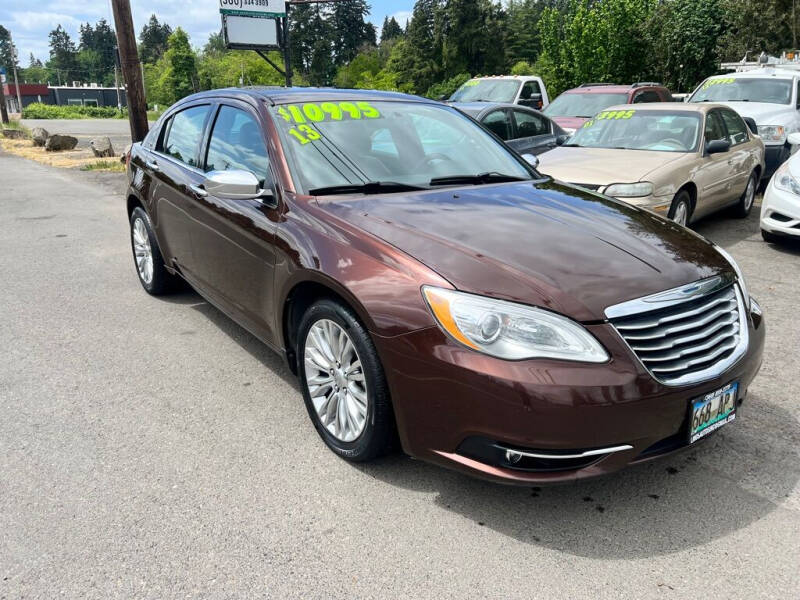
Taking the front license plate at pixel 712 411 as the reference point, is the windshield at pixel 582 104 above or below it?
above

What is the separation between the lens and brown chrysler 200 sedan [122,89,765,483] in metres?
2.49

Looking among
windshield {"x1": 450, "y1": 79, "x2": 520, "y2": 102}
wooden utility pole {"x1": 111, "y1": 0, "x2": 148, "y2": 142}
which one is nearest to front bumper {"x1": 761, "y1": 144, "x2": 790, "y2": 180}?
windshield {"x1": 450, "y1": 79, "x2": 520, "y2": 102}

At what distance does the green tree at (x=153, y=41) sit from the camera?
438 ft

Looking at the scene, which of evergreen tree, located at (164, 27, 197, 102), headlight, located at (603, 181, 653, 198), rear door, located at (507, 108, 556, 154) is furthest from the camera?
evergreen tree, located at (164, 27, 197, 102)

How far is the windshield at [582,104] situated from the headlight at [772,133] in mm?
2773

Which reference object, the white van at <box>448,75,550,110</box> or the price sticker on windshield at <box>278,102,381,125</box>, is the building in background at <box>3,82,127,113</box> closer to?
the white van at <box>448,75,550,110</box>

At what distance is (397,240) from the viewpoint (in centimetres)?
290

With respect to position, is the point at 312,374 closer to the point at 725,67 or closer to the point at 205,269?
the point at 205,269

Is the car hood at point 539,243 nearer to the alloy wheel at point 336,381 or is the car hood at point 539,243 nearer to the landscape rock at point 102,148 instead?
the alloy wheel at point 336,381

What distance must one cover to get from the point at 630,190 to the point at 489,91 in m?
8.50

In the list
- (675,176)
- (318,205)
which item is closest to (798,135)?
(675,176)

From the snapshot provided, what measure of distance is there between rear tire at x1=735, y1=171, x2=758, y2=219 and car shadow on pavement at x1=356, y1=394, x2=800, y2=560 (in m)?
6.38

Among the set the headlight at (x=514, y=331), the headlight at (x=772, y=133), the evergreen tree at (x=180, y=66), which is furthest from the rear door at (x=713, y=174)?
the evergreen tree at (x=180, y=66)

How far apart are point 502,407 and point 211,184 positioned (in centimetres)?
213
